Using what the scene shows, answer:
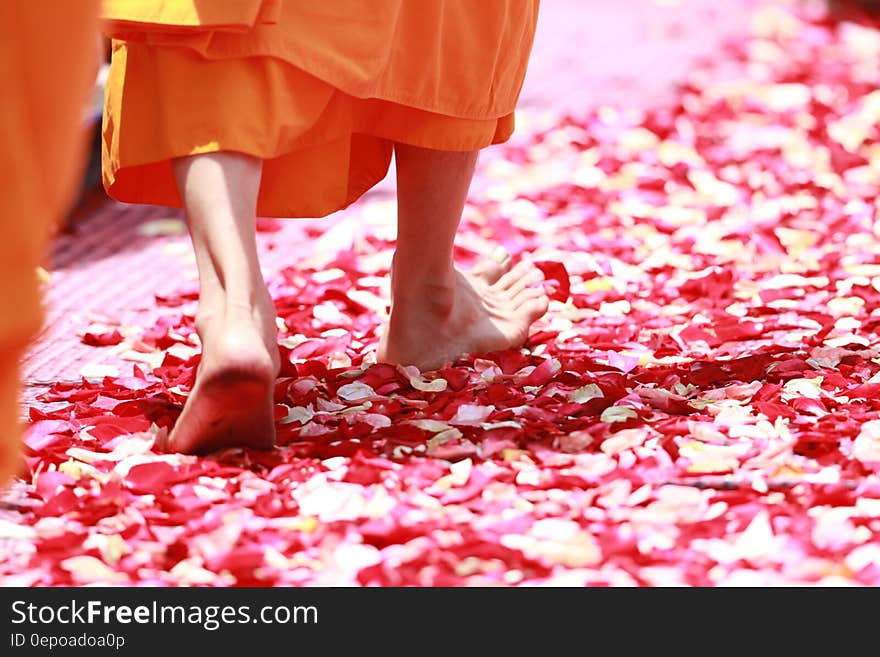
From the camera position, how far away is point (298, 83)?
1682mm

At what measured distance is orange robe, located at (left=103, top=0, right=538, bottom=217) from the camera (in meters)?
1.62

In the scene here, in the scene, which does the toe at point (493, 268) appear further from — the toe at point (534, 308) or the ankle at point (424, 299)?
the ankle at point (424, 299)

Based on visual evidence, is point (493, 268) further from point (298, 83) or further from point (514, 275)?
point (298, 83)

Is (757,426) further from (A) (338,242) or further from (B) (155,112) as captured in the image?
(A) (338,242)

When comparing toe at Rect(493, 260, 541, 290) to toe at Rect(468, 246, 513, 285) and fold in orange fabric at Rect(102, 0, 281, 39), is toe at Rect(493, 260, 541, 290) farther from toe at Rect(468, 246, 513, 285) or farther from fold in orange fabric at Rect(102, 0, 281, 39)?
fold in orange fabric at Rect(102, 0, 281, 39)

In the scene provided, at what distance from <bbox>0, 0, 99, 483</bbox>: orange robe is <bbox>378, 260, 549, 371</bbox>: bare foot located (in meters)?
0.77

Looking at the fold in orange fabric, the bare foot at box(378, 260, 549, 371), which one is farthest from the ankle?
the fold in orange fabric

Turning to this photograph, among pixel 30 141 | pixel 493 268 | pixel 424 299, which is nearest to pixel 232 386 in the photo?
pixel 30 141

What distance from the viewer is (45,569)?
1.45 metres

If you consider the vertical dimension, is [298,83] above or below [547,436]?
above

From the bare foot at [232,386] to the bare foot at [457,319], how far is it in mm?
443

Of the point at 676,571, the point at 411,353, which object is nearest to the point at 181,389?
the point at 411,353

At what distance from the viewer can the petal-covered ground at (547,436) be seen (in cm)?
144

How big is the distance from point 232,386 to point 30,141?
0.36 metres
